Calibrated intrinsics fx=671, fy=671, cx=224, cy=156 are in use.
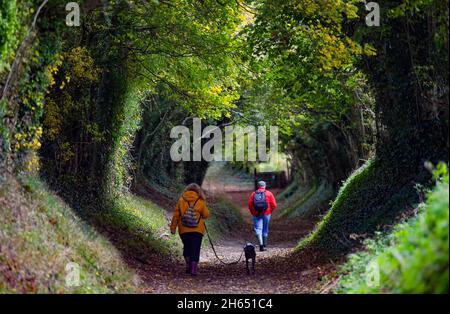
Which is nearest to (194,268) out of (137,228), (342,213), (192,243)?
(192,243)

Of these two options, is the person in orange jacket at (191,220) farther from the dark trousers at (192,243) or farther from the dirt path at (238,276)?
the dirt path at (238,276)

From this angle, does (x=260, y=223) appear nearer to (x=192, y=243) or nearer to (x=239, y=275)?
(x=239, y=275)

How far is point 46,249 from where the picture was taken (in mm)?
10281

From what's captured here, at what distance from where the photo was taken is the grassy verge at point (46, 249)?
30.2 feet

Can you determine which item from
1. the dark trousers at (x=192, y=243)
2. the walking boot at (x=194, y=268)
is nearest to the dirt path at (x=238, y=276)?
the walking boot at (x=194, y=268)

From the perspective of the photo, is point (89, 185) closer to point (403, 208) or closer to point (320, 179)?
point (403, 208)

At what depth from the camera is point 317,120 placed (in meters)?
30.1

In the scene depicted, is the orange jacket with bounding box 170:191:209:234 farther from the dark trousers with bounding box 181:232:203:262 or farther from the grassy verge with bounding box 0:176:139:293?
the grassy verge with bounding box 0:176:139:293

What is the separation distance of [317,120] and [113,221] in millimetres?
14377

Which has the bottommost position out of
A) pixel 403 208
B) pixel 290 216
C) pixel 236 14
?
pixel 290 216

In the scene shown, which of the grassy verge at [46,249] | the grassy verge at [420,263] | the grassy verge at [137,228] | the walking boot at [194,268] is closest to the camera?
the grassy verge at [420,263]

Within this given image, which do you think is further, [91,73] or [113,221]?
[113,221]
